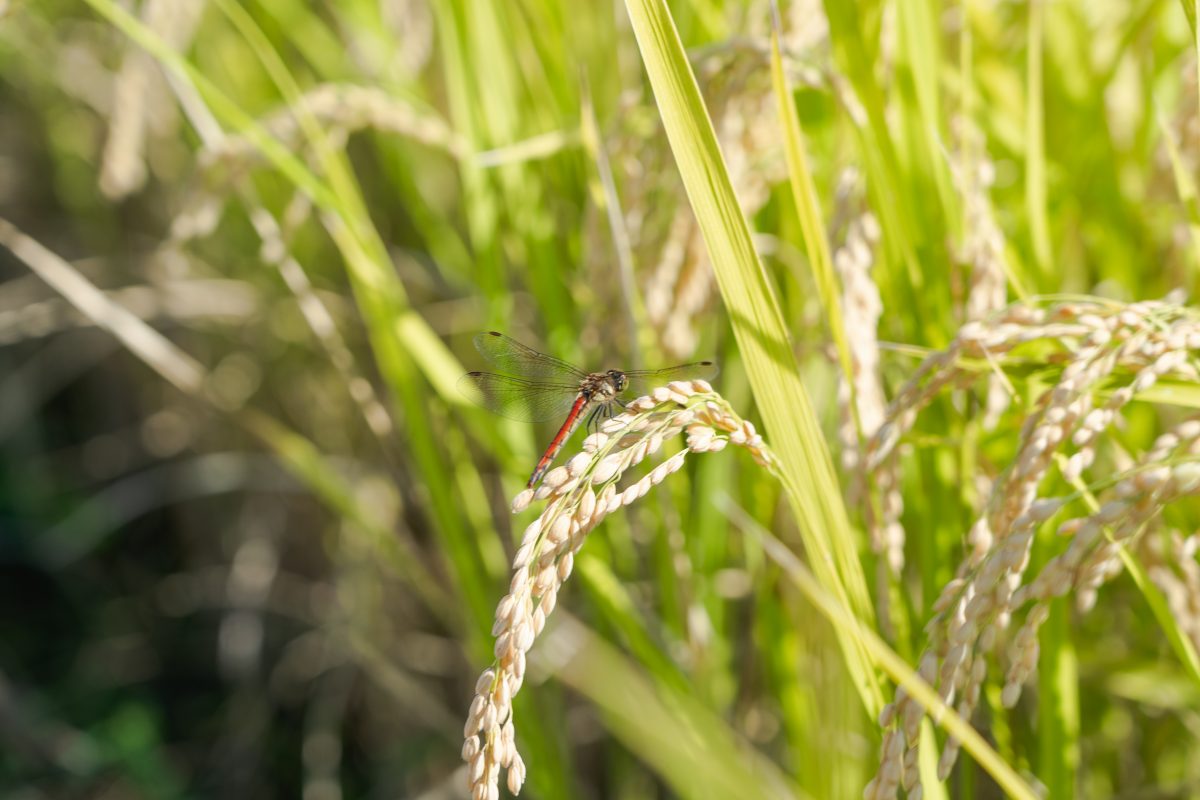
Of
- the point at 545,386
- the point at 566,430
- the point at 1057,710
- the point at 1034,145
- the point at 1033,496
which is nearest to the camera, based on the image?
the point at 1033,496

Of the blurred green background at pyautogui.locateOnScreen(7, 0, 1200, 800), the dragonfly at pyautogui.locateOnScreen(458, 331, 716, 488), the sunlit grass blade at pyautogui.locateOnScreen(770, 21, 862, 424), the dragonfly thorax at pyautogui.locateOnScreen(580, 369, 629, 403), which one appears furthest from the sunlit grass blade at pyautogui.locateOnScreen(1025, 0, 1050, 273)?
the dragonfly thorax at pyautogui.locateOnScreen(580, 369, 629, 403)

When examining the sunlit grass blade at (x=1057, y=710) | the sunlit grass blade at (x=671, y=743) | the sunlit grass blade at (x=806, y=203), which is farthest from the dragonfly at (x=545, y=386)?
the sunlit grass blade at (x=1057, y=710)

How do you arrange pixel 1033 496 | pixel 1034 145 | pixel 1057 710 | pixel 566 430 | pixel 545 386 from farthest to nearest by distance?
pixel 545 386 → pixel 566 430 → pixel 1034 145 → pixel 1057 710 → pixel 1033 496

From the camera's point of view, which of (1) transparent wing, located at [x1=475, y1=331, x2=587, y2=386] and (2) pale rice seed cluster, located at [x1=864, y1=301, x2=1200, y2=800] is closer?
(2) pale rice seed cluster, located at [x1=864, y1=301, x2=1200, y2=800]

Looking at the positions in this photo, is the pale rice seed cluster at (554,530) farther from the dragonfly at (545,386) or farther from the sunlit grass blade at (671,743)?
the dragonfly at (545,386)

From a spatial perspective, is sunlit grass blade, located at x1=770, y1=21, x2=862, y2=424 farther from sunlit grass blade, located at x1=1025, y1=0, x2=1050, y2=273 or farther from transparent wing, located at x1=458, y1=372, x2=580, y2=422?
transparent wing, located at x1=458, y1=372, x2=580, y2=422

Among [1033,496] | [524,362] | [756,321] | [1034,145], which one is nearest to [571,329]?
[524,362]

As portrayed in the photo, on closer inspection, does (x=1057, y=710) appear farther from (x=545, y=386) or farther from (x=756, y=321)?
(x=545, y=386)

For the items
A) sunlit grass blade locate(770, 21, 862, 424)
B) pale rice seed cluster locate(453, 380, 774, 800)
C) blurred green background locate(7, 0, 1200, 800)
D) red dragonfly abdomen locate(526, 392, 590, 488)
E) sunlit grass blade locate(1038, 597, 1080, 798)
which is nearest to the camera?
pale rice seed cluster locate(453, 380, 774, 800)
